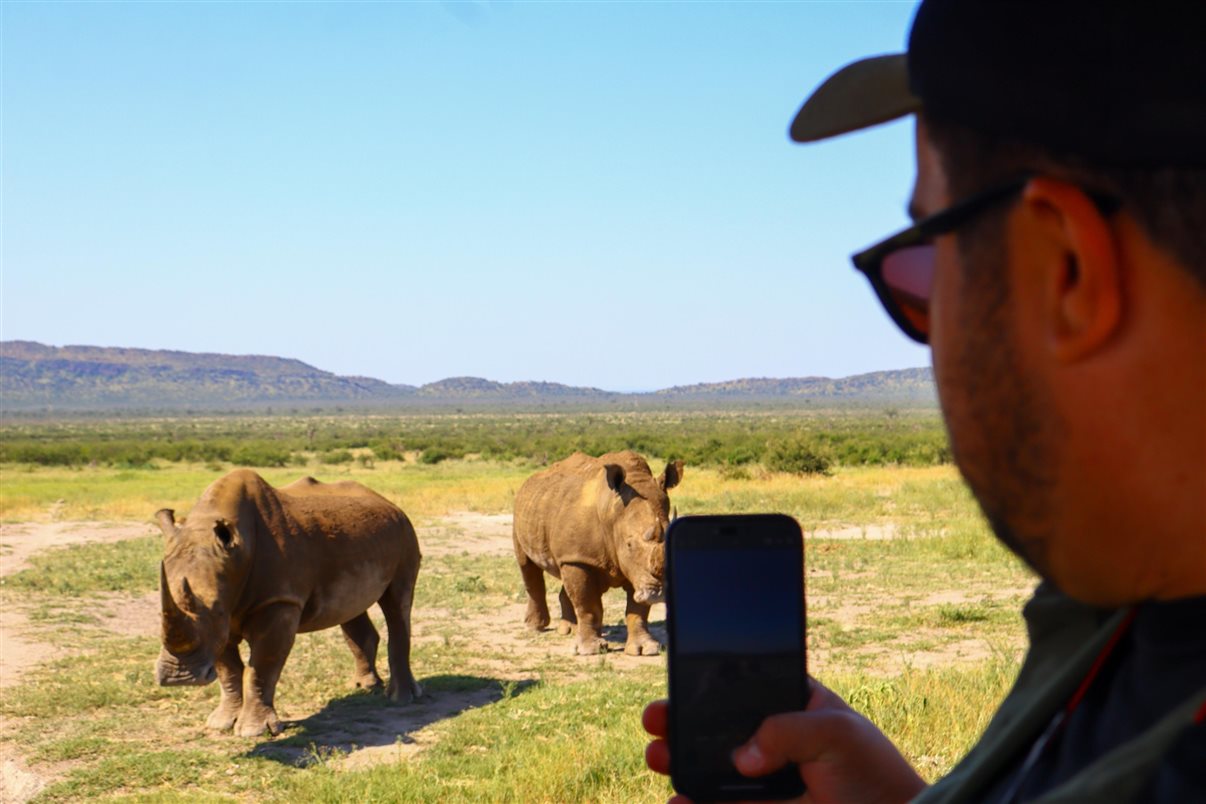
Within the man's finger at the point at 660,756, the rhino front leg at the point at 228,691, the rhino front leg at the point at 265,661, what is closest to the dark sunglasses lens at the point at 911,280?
the man's finger at the point at 660,756

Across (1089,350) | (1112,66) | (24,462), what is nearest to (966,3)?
(1112,66)

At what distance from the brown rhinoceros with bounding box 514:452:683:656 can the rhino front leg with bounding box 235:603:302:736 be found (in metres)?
3.48

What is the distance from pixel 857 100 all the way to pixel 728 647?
871 millimetres

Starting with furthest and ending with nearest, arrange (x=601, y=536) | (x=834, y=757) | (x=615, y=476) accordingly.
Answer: (x=601, y=536) → (x=615, y=476) → (x=834, y=757)

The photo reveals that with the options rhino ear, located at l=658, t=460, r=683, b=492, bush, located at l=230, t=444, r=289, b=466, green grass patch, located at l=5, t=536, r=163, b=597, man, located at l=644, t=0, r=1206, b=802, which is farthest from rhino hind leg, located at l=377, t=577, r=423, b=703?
bush, located at l=230, t=444, r=289, b=466

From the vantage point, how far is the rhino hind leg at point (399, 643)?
32.9ft

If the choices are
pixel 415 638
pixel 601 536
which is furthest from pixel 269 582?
pixel 415 638

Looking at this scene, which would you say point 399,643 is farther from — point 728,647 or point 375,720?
point 728,647

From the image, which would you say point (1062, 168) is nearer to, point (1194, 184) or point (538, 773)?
point (1194, 184)

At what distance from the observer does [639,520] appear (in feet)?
36.6

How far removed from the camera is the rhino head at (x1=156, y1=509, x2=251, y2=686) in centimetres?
756

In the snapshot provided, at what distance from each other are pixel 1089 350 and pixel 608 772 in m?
5.93

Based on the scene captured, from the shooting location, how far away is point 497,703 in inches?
380

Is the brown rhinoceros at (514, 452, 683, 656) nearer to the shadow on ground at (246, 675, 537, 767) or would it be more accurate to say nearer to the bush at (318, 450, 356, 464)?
the shadow on ground at (246, 675, 537, 767)
